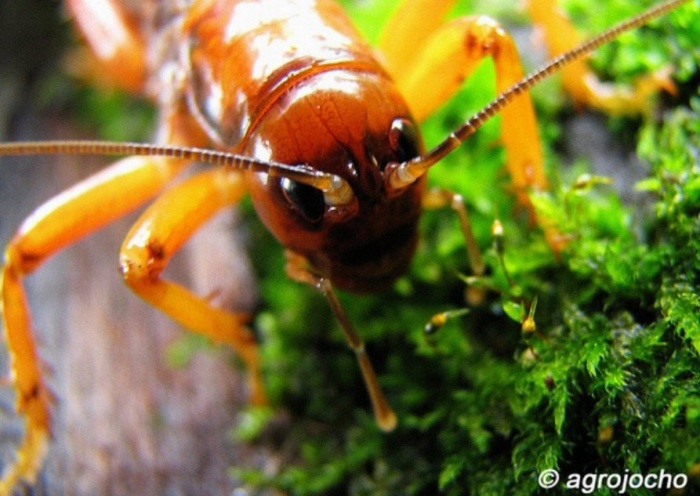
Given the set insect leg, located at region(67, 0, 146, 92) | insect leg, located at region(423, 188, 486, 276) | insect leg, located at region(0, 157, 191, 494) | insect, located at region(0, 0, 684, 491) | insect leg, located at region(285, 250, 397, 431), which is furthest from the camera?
insect leg, located at region(67, 0, 146, 92)

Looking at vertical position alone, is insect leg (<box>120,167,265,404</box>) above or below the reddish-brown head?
below

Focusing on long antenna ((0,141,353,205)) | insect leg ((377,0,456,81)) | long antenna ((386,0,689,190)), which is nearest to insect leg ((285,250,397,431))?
long antenna ((0,141,353,205))

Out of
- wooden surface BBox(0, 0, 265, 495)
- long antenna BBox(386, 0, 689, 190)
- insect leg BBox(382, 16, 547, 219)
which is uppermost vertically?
long antenna BBox(386, 0, 689, 190)

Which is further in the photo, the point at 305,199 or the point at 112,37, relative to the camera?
the point at 112,37

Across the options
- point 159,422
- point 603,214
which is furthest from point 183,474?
point 603,214

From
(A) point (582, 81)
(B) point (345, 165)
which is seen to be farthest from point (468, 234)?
(A) point (582, 81)

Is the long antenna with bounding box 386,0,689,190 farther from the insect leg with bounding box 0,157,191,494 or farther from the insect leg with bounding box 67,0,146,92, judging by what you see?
the insect leg with bounding box 67,0,146,92

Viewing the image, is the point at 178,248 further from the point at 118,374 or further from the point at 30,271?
the point at 118,374

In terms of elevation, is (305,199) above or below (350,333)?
above
